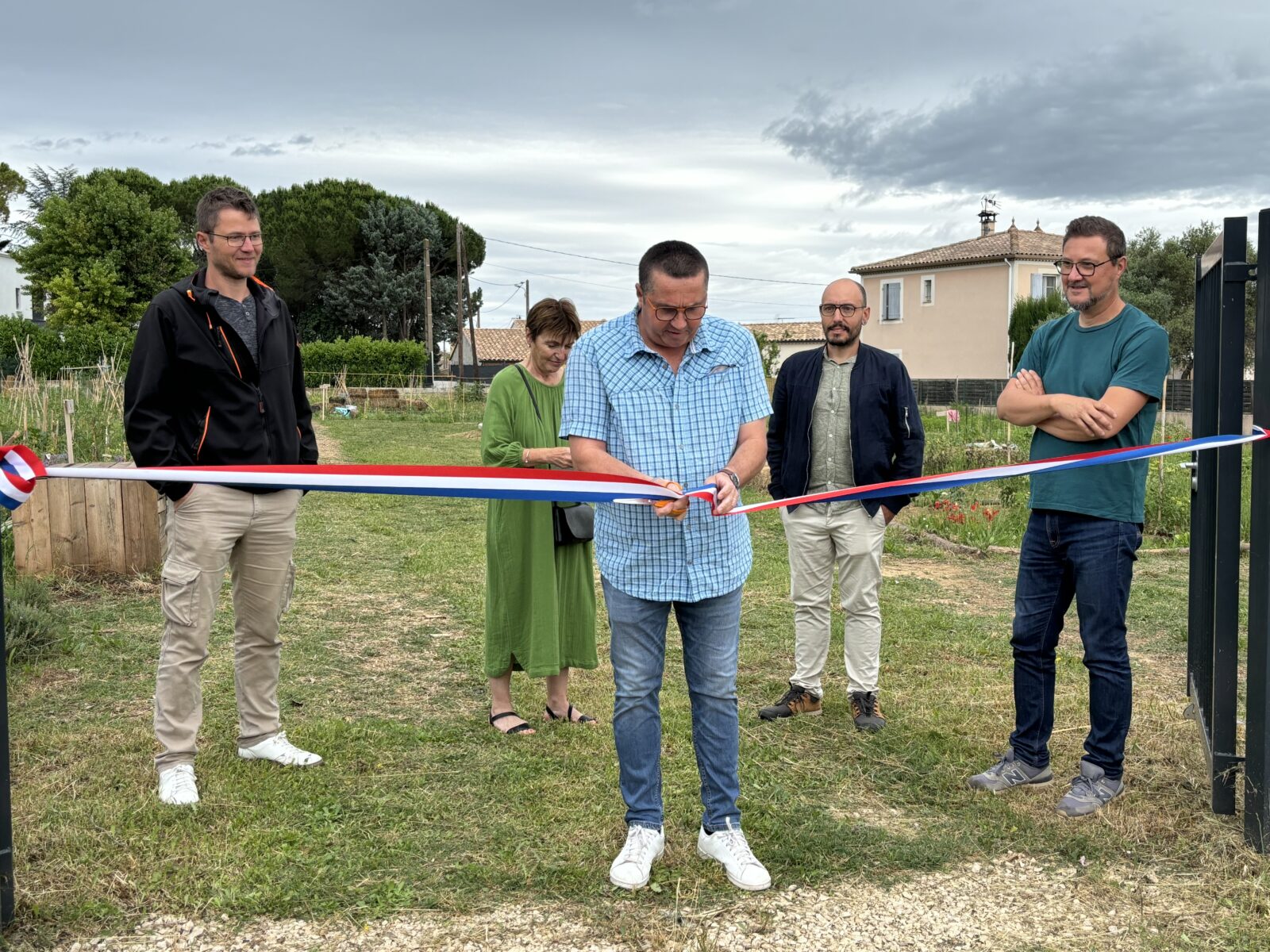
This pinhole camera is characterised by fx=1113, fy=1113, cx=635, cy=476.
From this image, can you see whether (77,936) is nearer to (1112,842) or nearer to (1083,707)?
(1112,842)

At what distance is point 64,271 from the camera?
44156 millimetres

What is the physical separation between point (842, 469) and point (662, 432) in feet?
6.23

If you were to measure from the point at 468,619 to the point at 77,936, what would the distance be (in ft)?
13.9

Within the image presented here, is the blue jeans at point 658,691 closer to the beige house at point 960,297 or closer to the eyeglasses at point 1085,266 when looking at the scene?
the eyeglasses at point 1085,266

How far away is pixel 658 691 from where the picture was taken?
11.4 feet

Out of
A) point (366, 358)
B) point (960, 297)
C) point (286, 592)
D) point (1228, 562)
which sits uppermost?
point (960, 297)

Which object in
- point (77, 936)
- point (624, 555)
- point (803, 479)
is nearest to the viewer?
point (77, 936)

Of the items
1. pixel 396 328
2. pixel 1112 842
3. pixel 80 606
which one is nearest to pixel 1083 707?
pixel 1112 842

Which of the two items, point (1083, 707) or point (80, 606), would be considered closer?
point (1083, 707)

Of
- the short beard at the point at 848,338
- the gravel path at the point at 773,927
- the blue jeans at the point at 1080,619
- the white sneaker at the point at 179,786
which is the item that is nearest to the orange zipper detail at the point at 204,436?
the white sneaker at the point at 179,786

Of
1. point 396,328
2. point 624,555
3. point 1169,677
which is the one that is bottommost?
point 1169,677

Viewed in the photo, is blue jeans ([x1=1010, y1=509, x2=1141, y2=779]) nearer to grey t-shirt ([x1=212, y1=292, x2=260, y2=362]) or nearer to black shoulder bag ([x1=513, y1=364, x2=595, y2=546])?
black shoulder bag ([x1=513, y1=364, x2=595, y2=546])

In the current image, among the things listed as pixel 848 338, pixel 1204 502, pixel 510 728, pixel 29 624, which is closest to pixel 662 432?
pixel 848 338

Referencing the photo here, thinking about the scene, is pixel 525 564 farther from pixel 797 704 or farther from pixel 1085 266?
pixel 1085 266
